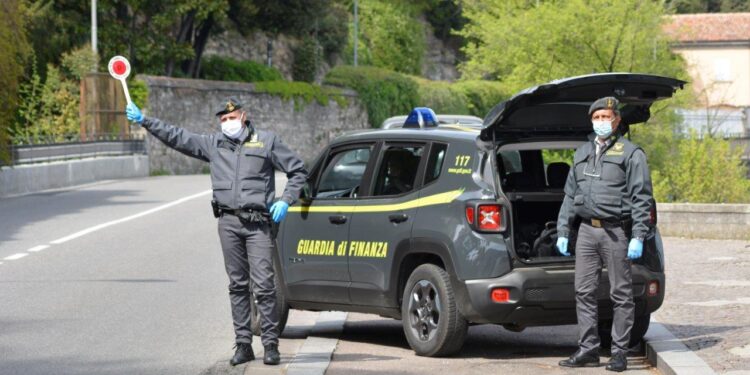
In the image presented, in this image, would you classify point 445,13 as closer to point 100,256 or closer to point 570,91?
point 100,256

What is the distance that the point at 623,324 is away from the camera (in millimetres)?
9133

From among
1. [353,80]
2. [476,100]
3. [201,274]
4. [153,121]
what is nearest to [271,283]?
[153,121]

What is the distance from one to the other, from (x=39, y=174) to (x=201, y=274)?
60.2 feet

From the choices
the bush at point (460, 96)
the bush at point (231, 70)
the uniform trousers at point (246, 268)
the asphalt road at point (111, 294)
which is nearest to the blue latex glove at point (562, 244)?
the uniform trousers at point (246, 268)

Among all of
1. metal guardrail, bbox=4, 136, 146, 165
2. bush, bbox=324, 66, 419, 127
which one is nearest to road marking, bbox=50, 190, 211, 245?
metal guardrail, bbox=4, 136, 146, 165

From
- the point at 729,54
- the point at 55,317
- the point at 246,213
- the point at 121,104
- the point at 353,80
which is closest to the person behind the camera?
the point at 246,213

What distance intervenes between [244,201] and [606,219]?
2295 mm

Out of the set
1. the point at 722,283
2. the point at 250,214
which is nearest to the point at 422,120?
the point at 250,214

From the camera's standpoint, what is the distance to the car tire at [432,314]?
30.7ft

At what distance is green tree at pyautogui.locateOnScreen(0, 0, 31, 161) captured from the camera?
98.2 ft

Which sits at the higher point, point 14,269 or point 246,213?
point 246,213

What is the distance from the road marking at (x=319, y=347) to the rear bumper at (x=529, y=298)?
1.03 metres

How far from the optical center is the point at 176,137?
30.1 ft

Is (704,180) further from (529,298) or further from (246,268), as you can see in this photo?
(246,268)
